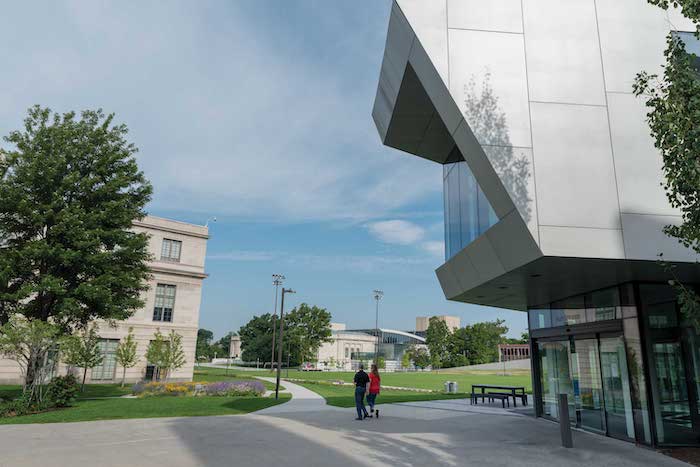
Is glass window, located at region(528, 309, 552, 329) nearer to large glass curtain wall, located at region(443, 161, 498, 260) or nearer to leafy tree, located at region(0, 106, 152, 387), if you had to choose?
large glass curtain wall, located at region(443, 161, 498, 260)

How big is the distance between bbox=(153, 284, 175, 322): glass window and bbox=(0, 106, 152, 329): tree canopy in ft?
72.7

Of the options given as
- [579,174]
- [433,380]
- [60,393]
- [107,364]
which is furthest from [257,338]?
[579,174]

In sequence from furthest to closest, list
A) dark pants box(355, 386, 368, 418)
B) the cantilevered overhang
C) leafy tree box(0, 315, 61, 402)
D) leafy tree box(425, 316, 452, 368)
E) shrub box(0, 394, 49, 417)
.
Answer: leafy tree box(425, 316, 452, 368)
leafy tree box(0, 315, 61, 402)
shrub box(0, 394, 49, 417)
dark pants box(355, 386, 368, 418)
the cantilevered overhang

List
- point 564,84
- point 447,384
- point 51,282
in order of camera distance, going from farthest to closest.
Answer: point 447,384 → point 51,282 → point 564,84

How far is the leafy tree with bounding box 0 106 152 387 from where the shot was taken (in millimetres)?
18656

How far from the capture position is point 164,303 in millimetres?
43875

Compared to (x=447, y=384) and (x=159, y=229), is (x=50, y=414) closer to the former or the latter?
(x=447, y=384)

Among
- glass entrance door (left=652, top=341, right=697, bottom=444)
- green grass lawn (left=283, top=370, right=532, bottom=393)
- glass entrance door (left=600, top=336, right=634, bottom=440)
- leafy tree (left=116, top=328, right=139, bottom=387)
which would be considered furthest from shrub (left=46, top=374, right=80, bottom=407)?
green grass lawn (left=283, top=370, right=532, bottom=393)

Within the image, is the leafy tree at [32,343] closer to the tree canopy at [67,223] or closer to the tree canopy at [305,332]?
the tree canopy at [67,223]

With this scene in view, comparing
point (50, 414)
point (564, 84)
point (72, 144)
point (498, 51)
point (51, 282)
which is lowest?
point (50, 414)

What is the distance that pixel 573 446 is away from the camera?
416 inches

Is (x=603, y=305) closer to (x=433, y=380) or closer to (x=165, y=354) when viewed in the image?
(x=165, y=354)

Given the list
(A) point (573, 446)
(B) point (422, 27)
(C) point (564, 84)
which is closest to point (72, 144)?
(B) point (422, 27)

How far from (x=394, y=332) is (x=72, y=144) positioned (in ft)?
466
